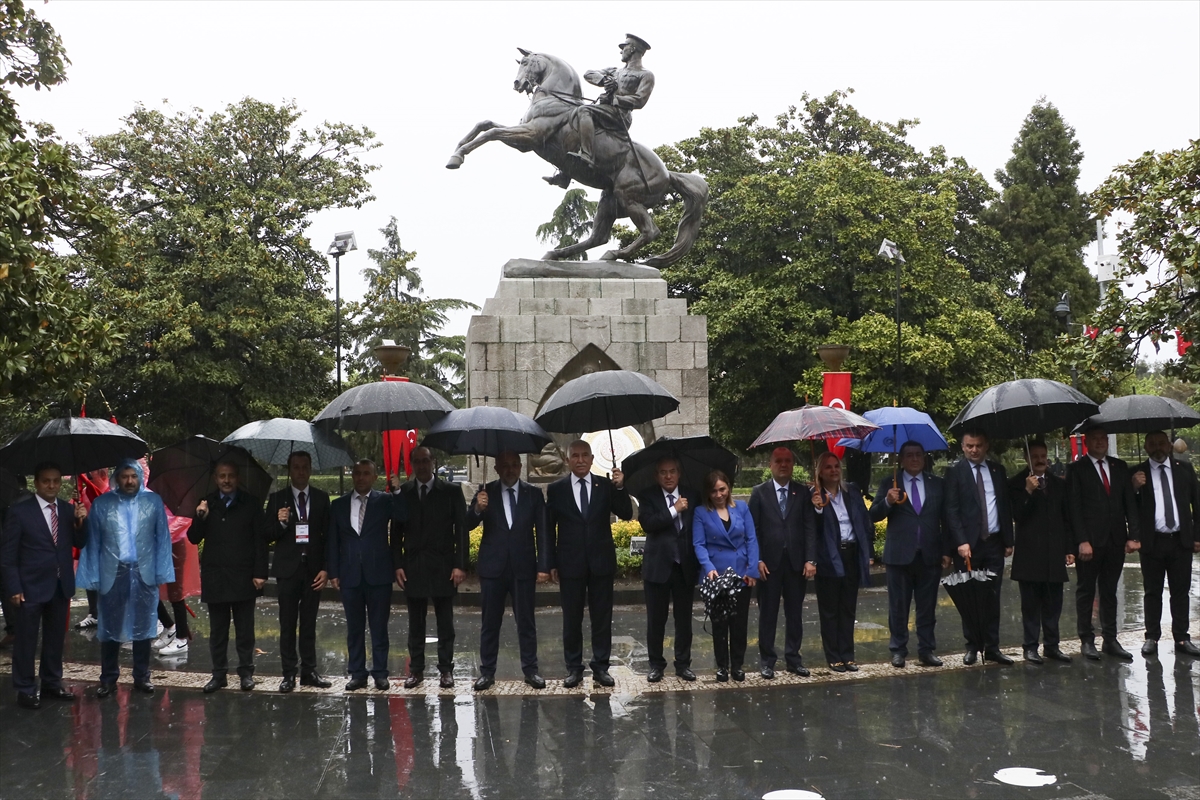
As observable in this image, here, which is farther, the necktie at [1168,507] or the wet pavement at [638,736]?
the necktie at [1168,507]

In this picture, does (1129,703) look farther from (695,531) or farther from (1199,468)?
(1199,468)

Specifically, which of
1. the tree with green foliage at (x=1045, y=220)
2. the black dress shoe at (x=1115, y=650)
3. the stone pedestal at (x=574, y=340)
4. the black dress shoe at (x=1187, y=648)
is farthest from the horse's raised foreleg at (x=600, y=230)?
the tree with green foliage at (x=1045, y=220)

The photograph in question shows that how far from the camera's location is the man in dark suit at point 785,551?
26.0ft

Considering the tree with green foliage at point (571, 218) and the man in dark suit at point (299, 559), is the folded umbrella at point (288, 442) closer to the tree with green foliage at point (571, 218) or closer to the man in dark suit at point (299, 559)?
the man in dark suit at point (299, 559)

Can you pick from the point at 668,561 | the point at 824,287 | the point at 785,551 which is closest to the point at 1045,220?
the point at 824,287

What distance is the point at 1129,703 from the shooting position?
6805mm

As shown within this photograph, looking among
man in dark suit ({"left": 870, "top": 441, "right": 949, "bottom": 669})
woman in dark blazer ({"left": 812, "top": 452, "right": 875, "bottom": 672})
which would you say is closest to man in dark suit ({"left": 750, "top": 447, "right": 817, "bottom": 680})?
woman in dark blazer ({"left": 812, "top": 452, "right": 875, "bottom": 672})

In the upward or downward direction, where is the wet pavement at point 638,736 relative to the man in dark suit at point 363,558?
downward

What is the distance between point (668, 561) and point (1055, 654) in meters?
3.18

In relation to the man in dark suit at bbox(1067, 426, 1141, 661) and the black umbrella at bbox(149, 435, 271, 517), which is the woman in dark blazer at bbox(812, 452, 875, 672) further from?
the black umbrella at bbox(149, 435, 271, 517)

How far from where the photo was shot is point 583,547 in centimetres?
779

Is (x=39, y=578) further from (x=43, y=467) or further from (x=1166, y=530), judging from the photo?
(x=1166, y=530)

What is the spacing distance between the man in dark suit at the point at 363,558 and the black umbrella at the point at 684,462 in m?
1.75

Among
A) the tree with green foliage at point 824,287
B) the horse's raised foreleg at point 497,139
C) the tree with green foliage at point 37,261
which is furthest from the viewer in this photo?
the tree with green foliage at point 824,287
